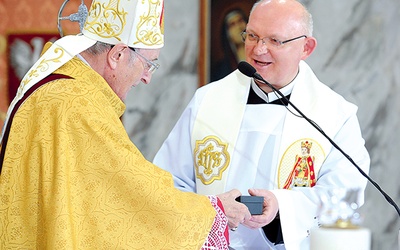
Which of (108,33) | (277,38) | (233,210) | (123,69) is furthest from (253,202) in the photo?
(277,38)

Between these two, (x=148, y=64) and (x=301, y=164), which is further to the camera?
(x=301, y=164)

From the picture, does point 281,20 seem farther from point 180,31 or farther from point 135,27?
point 180,31

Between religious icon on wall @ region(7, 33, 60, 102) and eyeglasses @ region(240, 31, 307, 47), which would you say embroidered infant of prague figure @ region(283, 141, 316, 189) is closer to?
eyeglasses @ region(240, 31, 307, 47)

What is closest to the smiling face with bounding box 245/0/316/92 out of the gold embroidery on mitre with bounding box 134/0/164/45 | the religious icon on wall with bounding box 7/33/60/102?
the gold embroidery on mitre with bounding box 134/0/164/45

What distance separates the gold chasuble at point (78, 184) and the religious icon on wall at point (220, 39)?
3.35 metres

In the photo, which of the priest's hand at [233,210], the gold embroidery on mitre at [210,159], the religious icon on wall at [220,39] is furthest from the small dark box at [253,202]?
the religious icon on wall at [220,39]

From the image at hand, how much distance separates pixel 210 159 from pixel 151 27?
1.05m

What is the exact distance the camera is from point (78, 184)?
337cm

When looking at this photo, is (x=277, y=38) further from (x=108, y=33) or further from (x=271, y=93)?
(x=108, y=33)

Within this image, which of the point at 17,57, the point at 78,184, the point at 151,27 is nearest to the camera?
the point at 78,184

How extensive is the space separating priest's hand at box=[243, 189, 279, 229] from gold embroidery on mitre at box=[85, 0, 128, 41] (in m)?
1.03

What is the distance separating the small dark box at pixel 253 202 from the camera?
3859 millimetres

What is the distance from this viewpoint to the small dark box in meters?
3.86

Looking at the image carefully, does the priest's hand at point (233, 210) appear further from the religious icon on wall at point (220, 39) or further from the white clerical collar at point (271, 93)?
the religious icon on wall at point (220, 39)
